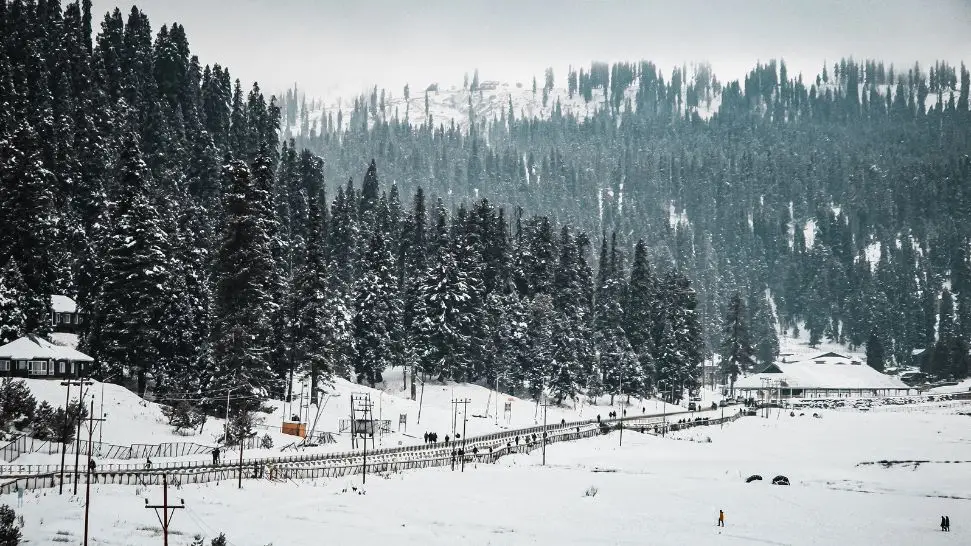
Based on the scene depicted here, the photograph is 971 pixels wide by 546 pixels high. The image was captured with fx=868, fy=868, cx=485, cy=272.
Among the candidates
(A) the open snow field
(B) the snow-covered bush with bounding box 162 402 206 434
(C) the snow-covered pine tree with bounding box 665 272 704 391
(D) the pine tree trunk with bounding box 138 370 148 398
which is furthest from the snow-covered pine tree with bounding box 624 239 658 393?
(B) the snow-covered bush with bounding box 162 402 206 434

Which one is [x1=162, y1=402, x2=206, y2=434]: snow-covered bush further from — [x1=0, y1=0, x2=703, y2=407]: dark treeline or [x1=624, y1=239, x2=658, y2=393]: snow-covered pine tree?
[x1=624, y1=239, x2=658, y2=393]: snow-covered pine tree

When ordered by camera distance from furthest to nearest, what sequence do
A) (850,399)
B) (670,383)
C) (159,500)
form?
(850,399), (670,383), (159,500)

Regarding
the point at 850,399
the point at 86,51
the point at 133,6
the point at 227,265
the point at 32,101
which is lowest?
the point at 850,399

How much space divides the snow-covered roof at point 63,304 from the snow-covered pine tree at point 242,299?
27377 mm

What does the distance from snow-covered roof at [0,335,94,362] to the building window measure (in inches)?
17.0

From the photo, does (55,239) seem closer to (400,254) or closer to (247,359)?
(247,359)

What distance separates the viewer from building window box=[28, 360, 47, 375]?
2722 inches

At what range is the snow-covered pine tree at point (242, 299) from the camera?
69.8 m

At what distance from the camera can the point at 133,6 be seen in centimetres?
14800

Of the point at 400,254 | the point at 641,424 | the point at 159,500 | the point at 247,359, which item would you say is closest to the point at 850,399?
the point at 641,424

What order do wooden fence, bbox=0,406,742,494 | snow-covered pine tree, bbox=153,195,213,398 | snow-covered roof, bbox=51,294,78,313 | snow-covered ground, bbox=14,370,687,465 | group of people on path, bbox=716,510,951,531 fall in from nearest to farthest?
group of people on path, bbox=716,510,951,531, wooden fence, bbox=0,406,742,494, snow-covered ground, bbox=14,370,687,465, snow-covered pine tree, bbox=153,195,213,398, snow-covered roof, bbox=51,294,78,313

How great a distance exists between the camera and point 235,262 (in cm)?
7238

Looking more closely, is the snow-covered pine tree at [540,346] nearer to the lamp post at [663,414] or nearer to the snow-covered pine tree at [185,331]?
the lamp post at [663,414]

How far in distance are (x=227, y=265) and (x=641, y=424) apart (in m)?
56.2
